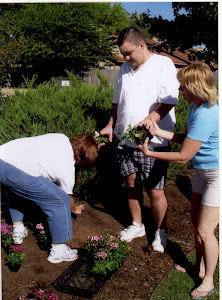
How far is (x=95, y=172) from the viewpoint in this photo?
407 cm

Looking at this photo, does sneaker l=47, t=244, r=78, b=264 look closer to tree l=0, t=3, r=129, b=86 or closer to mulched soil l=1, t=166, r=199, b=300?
mulched soil l=1, t=166, r=199, b=300

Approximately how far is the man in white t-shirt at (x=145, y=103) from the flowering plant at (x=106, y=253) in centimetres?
52

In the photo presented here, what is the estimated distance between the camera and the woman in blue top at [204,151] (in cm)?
231

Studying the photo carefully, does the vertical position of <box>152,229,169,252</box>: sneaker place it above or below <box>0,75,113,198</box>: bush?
below

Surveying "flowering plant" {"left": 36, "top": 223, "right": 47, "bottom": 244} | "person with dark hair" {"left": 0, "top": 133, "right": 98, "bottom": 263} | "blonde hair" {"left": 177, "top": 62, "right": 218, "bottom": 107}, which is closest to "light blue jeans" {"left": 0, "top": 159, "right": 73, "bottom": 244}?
"person with dark hair" {"left": 0, "top": 133, "right": 98, "bottom": 263}

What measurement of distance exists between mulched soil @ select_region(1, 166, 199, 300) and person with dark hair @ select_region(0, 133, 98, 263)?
401mm

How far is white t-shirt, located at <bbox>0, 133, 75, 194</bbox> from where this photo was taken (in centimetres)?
276

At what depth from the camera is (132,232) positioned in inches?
137

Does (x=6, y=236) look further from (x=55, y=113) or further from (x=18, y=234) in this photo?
(x=55, y=113)

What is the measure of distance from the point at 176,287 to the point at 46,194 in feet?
4.52

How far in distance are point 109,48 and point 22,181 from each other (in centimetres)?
2979

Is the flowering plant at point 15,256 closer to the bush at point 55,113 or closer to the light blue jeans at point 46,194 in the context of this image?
the light blue jeans at point 46,194

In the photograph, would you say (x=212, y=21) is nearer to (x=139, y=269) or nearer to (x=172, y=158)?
(x=172, y=158)

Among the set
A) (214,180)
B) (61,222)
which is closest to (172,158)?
(214,180)
